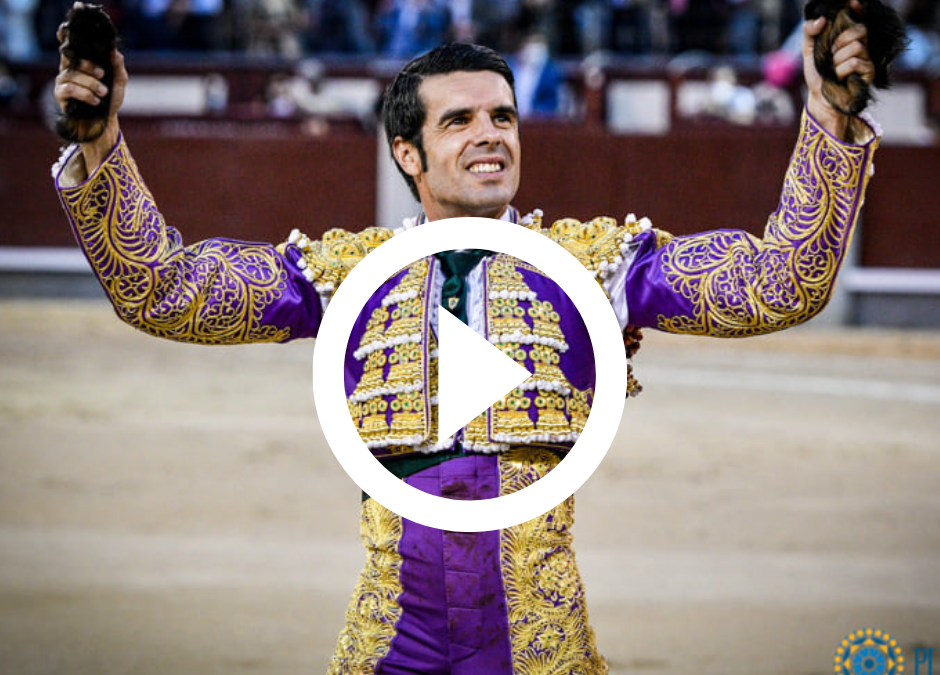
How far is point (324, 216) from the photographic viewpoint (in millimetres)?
11789

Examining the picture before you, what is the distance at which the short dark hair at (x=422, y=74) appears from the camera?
2.10m

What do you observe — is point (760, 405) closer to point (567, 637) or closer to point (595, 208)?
point (595, 208)

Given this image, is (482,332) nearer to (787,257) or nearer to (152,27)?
(787,257)

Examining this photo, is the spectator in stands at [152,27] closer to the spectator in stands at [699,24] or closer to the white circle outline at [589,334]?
the spectator in stands at [699,24]

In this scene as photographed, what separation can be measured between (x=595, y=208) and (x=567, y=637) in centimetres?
966

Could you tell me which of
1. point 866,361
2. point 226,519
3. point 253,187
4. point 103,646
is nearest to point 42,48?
point 253,187

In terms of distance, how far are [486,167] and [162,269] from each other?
420 mm

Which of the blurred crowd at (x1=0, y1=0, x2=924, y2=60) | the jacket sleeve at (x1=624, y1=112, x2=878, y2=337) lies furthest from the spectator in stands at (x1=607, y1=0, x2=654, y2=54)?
the jacket sleeve at (x1=624, y1=112, x2=878, y2=337)

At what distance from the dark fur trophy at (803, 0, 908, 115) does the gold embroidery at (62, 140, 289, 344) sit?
73cm

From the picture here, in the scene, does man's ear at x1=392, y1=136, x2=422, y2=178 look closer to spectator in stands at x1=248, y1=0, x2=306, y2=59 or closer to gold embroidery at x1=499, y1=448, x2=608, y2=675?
gold embroidery at x1=499, y1=448, x2=608, y2=675

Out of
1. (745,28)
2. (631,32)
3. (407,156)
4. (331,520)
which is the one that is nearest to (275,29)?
(631,32)

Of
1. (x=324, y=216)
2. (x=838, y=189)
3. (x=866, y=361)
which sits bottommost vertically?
(x=866, y=361)

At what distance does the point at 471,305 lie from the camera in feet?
6.84

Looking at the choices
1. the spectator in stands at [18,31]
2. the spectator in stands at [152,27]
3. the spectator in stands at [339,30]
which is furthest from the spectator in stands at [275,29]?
the spectator in stands at [18,31]
